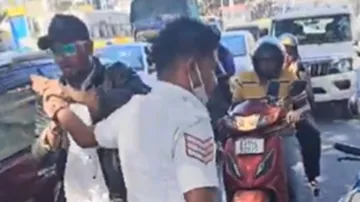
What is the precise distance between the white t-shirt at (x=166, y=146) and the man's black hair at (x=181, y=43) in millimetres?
85

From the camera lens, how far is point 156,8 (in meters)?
23.5

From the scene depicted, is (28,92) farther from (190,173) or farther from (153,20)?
(153,20)

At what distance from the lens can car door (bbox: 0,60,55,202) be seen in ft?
14.8

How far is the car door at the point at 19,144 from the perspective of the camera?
4504mm

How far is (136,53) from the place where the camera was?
1395 cm

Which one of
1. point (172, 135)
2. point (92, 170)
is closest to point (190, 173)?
point (172, 135)

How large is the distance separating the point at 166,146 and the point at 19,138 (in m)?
2.44

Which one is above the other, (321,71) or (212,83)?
(212,83)

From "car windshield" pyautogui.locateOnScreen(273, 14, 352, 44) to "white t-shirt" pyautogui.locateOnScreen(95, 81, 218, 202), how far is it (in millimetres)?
11992

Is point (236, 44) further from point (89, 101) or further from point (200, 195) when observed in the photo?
point (200, 195)

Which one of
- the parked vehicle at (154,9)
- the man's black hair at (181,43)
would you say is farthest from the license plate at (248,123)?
the parked vehicle at (154,9)

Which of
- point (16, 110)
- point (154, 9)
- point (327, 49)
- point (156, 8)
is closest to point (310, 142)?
point (16, 110)

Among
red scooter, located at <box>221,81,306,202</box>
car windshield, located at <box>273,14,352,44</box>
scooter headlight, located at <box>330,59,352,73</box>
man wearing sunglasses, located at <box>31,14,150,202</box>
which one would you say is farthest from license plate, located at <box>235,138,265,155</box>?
car windshield, located at <box>273,14,352,44</box>

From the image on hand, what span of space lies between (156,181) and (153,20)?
20.3 metres
